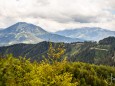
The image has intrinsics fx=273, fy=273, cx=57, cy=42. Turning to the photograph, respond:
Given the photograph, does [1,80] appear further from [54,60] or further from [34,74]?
[54,60]

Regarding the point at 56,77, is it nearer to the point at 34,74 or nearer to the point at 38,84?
the point at 38,84

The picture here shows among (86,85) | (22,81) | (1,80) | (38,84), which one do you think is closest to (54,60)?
(38,84)

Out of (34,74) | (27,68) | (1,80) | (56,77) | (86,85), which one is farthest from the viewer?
(86,85)

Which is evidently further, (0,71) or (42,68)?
(0,71)

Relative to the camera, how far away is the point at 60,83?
3669cm

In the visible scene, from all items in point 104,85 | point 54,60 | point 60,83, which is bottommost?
point 104,85

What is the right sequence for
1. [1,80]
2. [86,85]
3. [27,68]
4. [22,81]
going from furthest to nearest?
[86,85], [1,80], [27,68], [22,81]

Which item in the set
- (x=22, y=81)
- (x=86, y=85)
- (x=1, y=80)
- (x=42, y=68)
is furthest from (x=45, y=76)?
(x=86, y=85)

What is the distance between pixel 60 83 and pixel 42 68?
3548 mm

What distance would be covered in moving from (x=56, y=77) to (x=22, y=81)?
1214cm

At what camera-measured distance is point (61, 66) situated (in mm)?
37312

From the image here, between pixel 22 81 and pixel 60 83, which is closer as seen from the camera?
pixel 60 83

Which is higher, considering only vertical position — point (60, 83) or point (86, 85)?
point (60, 83)

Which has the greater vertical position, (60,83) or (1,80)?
(60,83)
